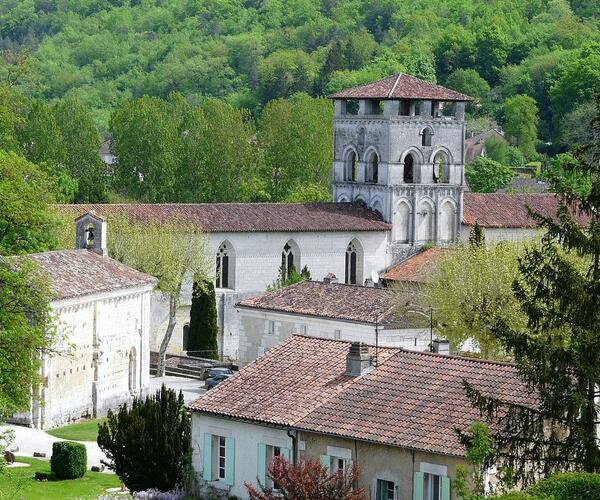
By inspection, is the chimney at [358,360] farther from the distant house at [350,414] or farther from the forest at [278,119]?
the forest at [278,119]

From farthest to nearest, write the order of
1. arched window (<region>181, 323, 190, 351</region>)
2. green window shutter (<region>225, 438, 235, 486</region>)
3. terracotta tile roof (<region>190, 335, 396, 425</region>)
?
arched window (<region>181, 323, 190, 351</region>), green window shutter (<region>225, 438, 235, 486</region>), terracotta tile roof (<region>190, 335, 396, 425</region>)

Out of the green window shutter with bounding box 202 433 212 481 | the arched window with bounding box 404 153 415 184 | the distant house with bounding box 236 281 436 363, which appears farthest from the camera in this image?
the arched window with bounding box 404 153 415 184

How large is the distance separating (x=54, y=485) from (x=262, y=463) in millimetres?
8191

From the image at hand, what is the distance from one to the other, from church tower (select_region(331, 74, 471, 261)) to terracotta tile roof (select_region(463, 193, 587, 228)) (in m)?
0.91

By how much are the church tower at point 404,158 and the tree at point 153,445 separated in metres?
41.0

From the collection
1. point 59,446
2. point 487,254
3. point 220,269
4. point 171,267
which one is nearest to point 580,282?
point 59,446

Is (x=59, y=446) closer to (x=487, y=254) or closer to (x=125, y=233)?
(x=487, y=254)

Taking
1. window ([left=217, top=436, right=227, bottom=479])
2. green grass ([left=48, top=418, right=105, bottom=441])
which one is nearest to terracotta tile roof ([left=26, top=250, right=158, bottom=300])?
green grass ([left=48, top=418, right=105, bottom=441])

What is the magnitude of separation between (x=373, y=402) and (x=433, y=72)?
4824 inches

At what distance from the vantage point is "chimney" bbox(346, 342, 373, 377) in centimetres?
4209

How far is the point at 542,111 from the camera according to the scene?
504 ft

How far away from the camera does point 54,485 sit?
157 feet

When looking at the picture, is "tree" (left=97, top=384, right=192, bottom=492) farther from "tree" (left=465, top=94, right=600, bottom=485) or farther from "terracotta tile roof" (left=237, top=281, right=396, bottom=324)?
"terracotta tile roof" (left=237, top=281, right=396, bottom=324)

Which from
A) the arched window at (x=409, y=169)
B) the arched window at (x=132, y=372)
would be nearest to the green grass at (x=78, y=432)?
the arched window at (x=132, y=372)
